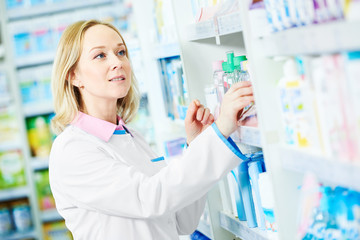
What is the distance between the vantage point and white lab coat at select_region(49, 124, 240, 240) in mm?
1534

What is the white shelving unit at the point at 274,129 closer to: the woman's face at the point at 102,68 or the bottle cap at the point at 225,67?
the bottle cap at the point at 225,67

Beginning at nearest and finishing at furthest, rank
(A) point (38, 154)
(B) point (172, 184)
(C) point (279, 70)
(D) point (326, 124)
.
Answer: (D) point (326, 124), (C) point (279, 70), (B) point (172, 184), (A) point (38, 154)

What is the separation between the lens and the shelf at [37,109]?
14.9 feet

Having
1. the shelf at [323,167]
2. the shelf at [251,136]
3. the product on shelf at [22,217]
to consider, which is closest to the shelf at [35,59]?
the product on shelf at [22,217]

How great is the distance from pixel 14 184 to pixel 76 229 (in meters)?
3.01

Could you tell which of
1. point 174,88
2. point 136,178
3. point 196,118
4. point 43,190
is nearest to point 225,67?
point 196,118

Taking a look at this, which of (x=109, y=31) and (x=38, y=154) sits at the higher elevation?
(x=109, y=31)

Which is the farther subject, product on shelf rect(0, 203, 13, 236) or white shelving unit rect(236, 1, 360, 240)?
product on shelf rect(0, 203, 13, 236)

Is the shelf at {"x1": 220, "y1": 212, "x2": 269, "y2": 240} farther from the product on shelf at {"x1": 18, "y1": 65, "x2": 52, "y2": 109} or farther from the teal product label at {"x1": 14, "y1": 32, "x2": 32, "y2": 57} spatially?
the teal product label at {"x1": 14, "y1": 32, "x2": 32, "y2": 57}

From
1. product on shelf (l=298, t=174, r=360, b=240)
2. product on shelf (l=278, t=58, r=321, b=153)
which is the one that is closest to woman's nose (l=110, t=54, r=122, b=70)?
product on shelf (l=278, t=58, r=321, b=153)

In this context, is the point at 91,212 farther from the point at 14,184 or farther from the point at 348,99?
the point at 14,184

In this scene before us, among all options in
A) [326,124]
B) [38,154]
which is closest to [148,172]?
[326,124]

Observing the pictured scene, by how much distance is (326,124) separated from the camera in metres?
1.12

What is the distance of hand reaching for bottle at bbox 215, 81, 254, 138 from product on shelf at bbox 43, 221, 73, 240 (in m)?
3.56
